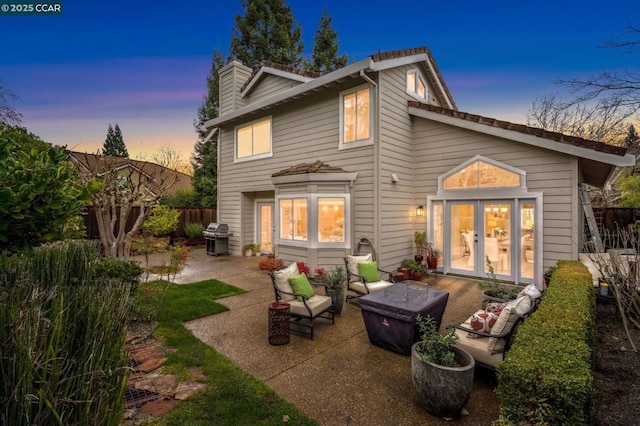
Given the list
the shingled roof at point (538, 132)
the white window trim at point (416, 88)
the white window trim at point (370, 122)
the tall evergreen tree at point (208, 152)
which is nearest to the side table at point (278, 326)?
the white window trim at point (370, 122)

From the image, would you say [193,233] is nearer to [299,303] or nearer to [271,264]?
[271,264]

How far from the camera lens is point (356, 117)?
877cm

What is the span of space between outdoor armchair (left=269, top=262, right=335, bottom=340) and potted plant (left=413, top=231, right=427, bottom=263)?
14.5 feet

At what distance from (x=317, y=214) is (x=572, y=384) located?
274 inches

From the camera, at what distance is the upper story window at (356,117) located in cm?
846

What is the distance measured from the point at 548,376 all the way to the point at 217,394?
305 cm

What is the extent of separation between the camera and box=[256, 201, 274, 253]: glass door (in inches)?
478

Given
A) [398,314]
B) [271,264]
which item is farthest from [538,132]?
[271,264]

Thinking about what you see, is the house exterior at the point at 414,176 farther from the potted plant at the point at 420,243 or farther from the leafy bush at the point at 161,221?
the leafy bush at the point at 161,221

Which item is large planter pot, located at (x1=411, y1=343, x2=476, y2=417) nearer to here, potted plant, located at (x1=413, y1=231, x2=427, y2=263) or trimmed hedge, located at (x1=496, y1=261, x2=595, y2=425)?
Result: trimmed hedge, located at (x1=496, y1=261, x2=595, y2=425)

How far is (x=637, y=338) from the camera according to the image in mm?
4625

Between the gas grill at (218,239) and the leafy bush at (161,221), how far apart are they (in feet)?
10.4

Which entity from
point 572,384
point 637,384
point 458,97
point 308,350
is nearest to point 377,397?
point 308,350

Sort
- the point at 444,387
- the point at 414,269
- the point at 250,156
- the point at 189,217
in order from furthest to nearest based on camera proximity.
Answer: the point at 189,217 < the point at 250,156 < the point at 414,269 < the point at 444,387
